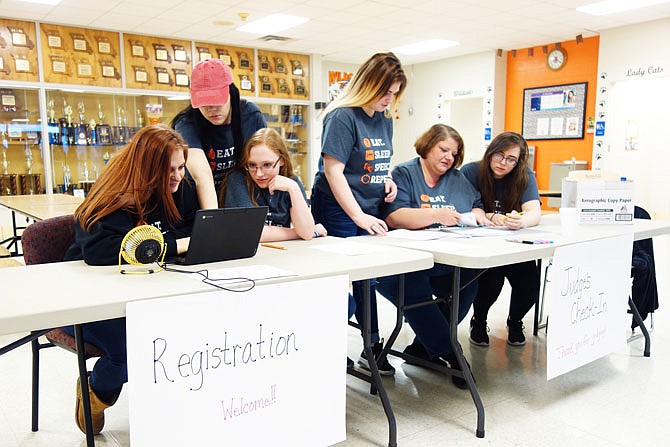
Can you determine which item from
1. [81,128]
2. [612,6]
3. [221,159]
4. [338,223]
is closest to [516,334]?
[338,223]

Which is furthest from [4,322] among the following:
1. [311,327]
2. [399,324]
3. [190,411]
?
[399,324]

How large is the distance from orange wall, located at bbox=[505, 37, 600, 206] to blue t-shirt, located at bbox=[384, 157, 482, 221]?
18.5ft

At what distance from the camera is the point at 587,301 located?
222cm

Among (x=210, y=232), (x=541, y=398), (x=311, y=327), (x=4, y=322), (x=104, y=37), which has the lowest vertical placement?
(x=541, y=398)

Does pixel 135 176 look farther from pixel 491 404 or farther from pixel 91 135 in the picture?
pixel 91 135

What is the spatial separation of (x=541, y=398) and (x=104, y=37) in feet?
21.3

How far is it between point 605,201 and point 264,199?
165 cm

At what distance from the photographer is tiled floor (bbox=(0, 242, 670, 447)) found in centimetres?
189

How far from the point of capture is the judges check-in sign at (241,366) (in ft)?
4.20

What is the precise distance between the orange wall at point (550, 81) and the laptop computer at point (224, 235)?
684cm

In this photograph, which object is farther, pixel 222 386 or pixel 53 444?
pixel 53 444

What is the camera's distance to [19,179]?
6320mm

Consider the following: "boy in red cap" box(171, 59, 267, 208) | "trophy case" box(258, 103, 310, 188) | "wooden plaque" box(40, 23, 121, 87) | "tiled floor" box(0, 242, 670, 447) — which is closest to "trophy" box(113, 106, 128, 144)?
"wooden plaque" box(40, 23, 121, 87)

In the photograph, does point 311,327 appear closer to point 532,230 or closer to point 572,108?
point 532,230
